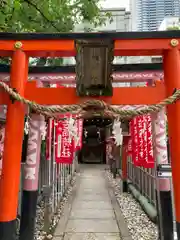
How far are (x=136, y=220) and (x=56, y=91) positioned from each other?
583 centimetres

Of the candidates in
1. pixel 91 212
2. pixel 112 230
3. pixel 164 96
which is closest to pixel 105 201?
pixel 91 212

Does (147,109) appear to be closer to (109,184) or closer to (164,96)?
(164,96)

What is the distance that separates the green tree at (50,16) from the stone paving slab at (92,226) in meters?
4.78

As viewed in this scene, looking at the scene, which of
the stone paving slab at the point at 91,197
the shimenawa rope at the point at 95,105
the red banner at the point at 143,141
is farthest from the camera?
the stone paving slab at the point at 91,197

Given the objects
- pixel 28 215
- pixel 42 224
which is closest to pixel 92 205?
pixel 42 224

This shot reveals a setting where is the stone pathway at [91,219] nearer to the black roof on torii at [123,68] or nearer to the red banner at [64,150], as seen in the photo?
the red banner at [64,150]

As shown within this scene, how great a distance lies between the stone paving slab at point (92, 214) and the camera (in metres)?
7.80

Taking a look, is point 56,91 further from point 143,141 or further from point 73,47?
point 143,141

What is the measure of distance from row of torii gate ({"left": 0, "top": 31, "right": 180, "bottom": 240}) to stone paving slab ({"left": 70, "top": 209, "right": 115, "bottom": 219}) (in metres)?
5.56

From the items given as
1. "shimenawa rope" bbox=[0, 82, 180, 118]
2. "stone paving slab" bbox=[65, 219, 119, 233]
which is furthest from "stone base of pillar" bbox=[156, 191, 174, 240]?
"stone paving slab" bbox=[65, 219, 119, 233]

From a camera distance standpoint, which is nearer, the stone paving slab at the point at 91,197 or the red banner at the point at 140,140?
the red banner at the point at 140,140

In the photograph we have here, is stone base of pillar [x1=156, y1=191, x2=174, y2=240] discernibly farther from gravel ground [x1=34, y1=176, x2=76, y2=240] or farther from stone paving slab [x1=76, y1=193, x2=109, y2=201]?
stone paving slab [x1=76, y1=193, x2=109, y2=201]

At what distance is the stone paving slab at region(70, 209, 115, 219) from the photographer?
780 centimetres

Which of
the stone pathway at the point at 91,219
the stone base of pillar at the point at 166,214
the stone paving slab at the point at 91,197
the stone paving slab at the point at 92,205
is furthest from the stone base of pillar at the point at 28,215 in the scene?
the stone paving slab at the point at 91,197
